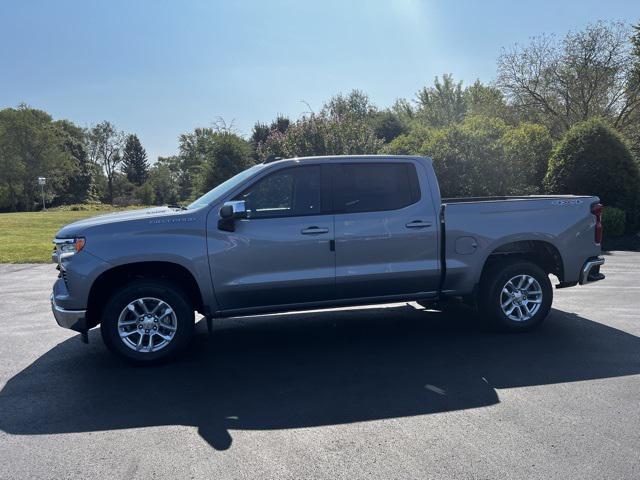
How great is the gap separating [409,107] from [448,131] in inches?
1554

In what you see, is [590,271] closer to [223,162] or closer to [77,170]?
[223,162]

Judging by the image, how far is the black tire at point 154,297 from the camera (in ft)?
17.5

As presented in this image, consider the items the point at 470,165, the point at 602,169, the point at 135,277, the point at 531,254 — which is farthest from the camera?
the point at 470,165

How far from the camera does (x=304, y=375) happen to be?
5094mm

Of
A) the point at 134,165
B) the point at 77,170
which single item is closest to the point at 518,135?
the point at 77,170

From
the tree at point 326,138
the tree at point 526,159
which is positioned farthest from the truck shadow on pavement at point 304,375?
the tree at point 326,138

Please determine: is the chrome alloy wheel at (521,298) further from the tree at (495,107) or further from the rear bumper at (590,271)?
the tree at (495,107)

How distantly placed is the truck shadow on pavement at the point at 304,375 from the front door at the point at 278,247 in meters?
0.69

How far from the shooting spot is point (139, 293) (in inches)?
211

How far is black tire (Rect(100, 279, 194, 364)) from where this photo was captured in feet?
17.5

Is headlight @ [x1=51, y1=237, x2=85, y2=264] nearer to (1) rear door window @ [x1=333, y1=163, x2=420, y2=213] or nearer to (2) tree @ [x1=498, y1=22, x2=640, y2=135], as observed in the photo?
(1) rear door window @ [x1=333, y1=163, x2=420, y2=213]

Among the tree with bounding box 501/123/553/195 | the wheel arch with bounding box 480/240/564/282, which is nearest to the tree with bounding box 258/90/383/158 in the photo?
the tree with bounding box 501/123/553/195

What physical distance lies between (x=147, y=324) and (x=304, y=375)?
167cm

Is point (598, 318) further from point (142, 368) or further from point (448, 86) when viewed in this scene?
point (448, 86)
